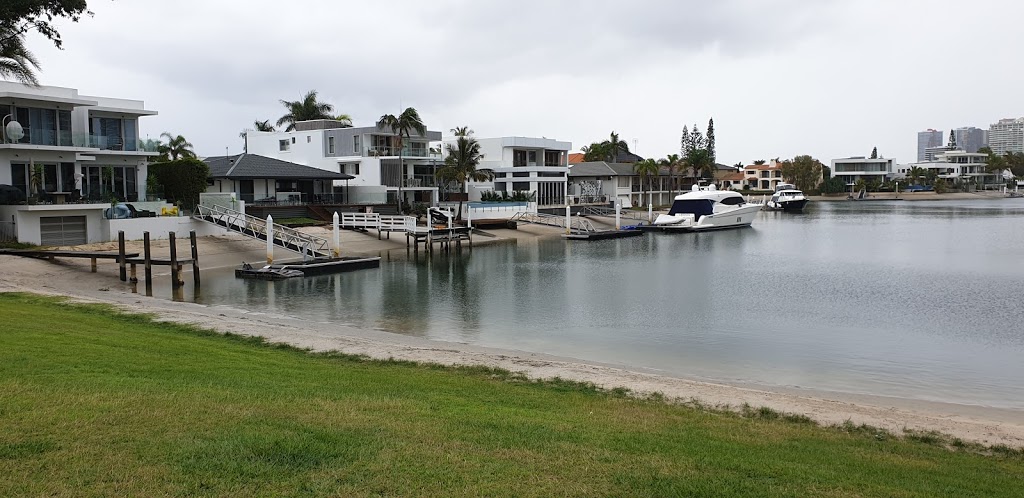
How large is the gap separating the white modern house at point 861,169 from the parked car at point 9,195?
603ft

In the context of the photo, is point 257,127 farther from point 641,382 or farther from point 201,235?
point 641,382

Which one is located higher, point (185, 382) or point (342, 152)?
point (342, 152)

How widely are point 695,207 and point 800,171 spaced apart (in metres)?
104

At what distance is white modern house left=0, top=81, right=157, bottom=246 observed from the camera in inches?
1613

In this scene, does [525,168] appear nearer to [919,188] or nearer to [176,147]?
[176,147]

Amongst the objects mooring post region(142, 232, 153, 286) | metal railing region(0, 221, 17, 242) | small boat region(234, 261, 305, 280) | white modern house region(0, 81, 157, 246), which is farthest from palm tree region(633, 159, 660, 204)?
metal railing region(0, 221, 17, 242)

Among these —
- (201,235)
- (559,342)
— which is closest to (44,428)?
(559,342)

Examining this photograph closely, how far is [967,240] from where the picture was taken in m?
63.0

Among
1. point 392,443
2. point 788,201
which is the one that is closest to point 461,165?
point 392,443

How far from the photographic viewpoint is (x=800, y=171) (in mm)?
173625

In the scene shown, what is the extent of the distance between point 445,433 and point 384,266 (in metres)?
37.2

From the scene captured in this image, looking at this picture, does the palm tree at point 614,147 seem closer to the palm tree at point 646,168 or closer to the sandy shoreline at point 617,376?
the palm tree at point 646,168

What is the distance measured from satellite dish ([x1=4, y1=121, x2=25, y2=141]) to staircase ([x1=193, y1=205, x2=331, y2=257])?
10.3 m

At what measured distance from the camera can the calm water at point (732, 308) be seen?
19938 millimetres
